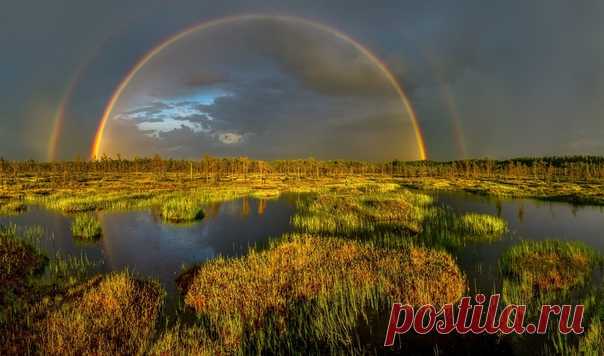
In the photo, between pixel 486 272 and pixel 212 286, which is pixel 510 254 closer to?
pixel 486 272

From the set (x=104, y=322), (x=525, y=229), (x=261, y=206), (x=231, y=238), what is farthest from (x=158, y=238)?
(x=525, y=229)

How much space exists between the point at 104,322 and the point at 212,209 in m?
27.9

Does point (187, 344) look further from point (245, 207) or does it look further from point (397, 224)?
point (245, 207)

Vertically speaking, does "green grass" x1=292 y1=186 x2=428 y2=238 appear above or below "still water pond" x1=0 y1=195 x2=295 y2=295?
above

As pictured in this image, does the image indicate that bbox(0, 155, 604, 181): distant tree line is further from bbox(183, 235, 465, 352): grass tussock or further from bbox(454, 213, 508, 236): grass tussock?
bbox(183, 235, 465, 352): grass tussock

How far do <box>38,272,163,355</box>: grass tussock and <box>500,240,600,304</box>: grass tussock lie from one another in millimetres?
12415

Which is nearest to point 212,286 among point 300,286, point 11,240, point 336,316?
point 300,286

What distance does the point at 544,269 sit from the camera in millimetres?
14336

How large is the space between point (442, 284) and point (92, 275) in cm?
1546

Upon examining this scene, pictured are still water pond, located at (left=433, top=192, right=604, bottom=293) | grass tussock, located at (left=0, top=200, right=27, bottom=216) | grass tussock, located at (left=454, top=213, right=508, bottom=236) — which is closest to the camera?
still water pond, located at (left=433, top=192, right=604, bottom=293)

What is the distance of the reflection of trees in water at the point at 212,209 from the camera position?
1310 inches

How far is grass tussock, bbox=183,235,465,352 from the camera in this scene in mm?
9508

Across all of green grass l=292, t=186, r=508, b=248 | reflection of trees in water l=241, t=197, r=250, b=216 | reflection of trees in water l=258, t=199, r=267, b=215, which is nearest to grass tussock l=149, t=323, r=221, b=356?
green grass l=292, t=186, r=508, b=248

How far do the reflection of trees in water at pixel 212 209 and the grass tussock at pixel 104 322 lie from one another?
2102 centimetres
